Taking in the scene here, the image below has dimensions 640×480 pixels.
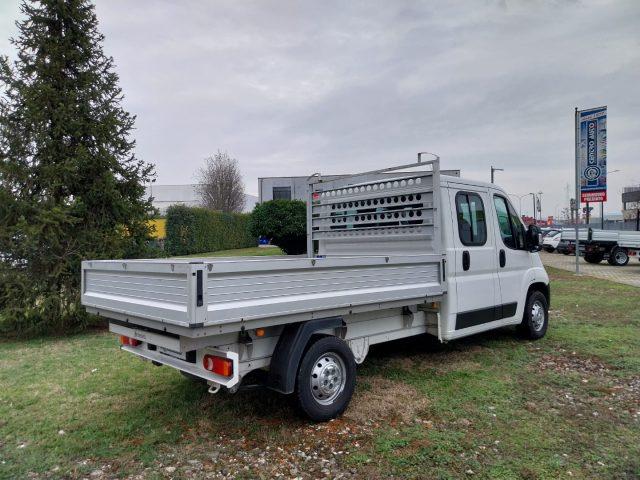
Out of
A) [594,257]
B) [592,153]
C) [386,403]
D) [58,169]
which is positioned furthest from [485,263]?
[594,257]

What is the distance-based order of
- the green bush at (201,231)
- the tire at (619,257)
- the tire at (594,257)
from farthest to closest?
the green bush at (201,231) < the tire at (594,257) < the tire at (619,257)

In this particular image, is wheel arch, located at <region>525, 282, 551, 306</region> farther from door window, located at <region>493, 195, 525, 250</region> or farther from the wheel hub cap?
the wheel hub cap

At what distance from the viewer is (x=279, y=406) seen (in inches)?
176

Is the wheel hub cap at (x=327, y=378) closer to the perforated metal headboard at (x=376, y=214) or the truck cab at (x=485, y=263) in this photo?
the truck cab at (x=485, y=263)

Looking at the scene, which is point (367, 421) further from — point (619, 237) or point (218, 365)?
point (619, 237)

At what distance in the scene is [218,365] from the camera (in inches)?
139

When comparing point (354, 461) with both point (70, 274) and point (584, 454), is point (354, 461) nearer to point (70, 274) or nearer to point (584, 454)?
point (584, 454)

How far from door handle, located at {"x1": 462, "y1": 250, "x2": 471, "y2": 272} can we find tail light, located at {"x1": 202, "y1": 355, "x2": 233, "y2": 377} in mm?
3084

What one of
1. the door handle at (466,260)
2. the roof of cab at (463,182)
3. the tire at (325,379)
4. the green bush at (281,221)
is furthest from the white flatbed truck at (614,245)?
the tire at (325,379)

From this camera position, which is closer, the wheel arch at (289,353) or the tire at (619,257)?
the wheel arch at (289,353)

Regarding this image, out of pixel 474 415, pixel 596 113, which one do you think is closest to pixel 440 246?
pixel 474 415

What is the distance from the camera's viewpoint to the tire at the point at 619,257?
69.1 ft

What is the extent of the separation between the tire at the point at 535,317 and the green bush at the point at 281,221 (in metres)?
11.9

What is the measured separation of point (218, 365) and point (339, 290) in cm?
118
